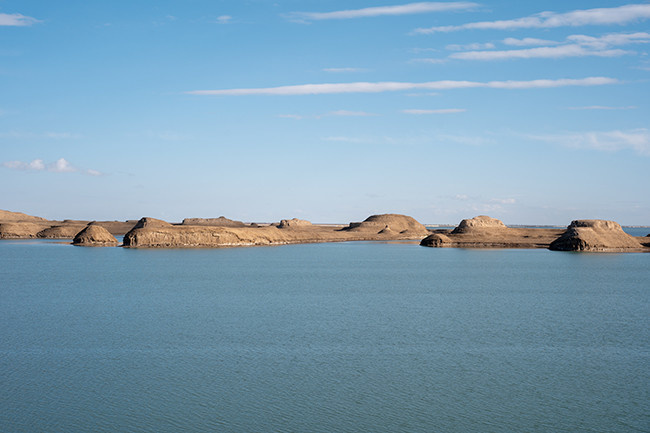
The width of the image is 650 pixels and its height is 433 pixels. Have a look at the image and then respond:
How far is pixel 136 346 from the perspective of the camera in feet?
75.5

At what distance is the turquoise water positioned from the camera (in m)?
15.4

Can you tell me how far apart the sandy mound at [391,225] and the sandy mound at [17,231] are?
8025cm

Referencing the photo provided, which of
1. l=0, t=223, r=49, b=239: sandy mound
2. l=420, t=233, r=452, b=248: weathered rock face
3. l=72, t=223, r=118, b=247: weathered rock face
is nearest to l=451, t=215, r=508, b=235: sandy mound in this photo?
l=420, t=233, r=452, b=248: weathered rock face

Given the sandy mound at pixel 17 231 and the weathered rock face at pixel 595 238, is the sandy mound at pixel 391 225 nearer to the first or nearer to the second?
the weathered rock face at pixel 595 238

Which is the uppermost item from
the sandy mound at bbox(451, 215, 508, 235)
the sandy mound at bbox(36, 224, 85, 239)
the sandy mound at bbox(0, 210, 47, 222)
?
the sandy mound at bbox(0, 210, 47, 222)

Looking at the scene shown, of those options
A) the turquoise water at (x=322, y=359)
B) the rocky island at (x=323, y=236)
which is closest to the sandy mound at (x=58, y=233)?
the rocky island at (x=323, y=236)

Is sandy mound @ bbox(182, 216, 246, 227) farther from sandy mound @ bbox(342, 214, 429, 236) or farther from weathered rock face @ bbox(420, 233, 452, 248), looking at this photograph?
weathered rock face @ bbox(420, 233, 452, 248)

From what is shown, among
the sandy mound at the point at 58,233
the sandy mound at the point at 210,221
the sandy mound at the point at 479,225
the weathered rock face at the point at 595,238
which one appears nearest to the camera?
the weathered rock face at the point at 595,238

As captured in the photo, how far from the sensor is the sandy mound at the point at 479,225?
4491 inches

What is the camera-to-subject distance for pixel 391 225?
173 m

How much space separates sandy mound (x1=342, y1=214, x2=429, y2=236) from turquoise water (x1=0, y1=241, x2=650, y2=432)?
12741 centimetres

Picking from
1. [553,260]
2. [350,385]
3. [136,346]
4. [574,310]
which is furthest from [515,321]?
[553,260]

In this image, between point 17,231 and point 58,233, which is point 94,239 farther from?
point 17,231

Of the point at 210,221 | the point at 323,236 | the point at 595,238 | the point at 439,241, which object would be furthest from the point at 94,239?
the point at 210,221
